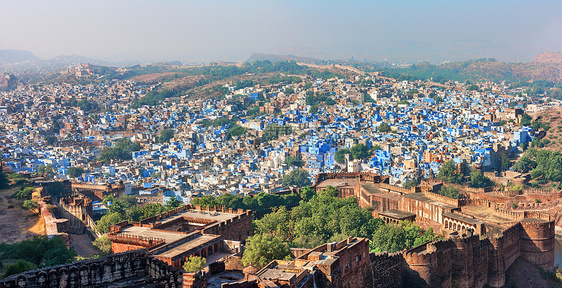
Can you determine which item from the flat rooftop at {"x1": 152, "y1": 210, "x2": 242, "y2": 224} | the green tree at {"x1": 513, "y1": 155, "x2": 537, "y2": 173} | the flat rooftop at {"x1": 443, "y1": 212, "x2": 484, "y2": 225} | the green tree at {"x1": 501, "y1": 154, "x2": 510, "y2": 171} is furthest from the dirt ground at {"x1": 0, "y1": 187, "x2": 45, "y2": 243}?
the green tree at {"x1": 501, "y1": 154, "x2": 510, "y2": 171}

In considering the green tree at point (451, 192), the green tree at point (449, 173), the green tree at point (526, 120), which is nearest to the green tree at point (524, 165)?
the green tree at point (449, 173)

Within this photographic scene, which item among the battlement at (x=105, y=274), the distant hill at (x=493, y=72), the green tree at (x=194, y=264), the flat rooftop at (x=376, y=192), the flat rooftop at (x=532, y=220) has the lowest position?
the distant hill at (x=493, y=72)

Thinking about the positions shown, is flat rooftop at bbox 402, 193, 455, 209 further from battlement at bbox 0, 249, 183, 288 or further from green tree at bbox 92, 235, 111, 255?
battlement at bbox 0, 249, 183, 288

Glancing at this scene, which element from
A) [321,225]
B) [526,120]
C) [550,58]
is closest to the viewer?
[321,225]

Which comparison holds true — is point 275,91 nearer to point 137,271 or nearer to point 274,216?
point 274,216

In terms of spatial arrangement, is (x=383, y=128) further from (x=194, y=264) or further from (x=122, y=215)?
(x=194, y=264)

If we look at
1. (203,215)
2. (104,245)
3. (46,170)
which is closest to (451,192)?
(203,215)

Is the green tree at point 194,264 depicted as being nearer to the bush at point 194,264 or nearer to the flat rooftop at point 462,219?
the bush at point 194,264
